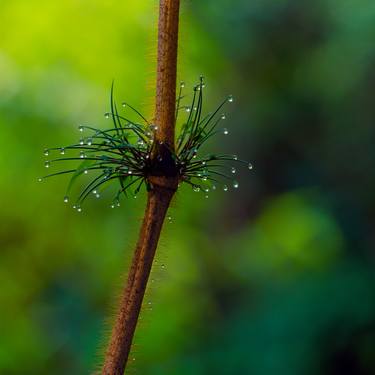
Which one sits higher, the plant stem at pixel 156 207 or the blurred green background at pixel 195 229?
the blurred green background at pixel 195 229

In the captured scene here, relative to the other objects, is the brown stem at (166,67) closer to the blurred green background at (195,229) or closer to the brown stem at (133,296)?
the brown stem at (133,296)

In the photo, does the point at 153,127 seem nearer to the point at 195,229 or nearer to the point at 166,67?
the point at 166,67

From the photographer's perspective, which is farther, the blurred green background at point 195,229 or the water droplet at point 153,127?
the blurred green background at point 195,229

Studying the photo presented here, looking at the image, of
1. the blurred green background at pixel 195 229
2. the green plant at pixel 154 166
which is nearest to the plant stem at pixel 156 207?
the green plant at pixel 154 166

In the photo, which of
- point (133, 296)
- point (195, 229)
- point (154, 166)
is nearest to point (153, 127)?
point (154, 166)

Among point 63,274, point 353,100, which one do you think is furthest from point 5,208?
point 353,100

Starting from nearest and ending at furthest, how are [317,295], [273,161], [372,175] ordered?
[317,295] < [372,175] < [273,161]

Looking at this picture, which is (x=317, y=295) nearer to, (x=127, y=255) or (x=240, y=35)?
(x=240, y=35)
